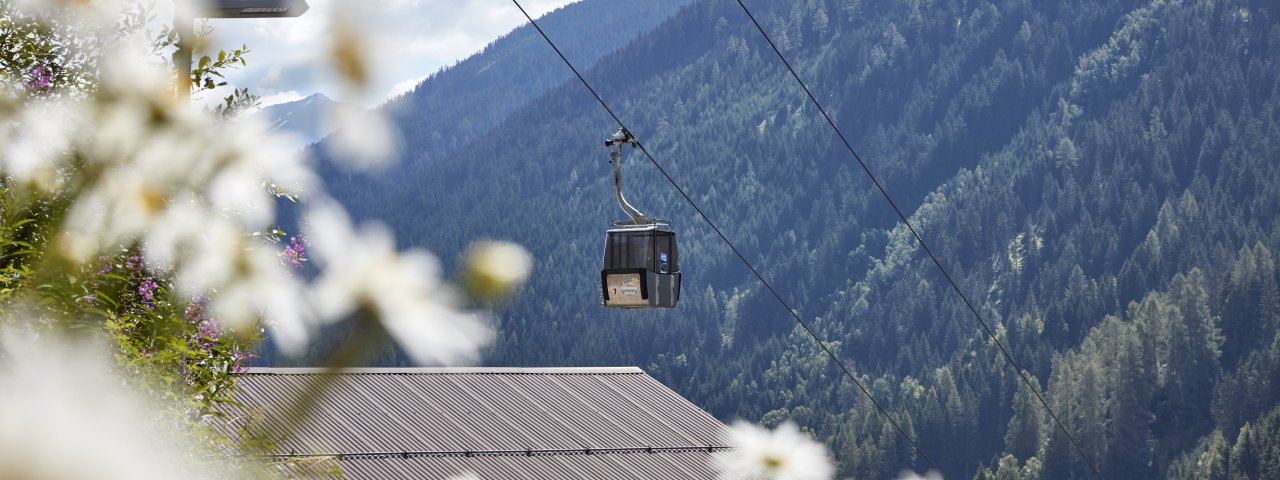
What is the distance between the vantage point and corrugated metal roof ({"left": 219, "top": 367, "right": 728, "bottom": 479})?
22828 mm

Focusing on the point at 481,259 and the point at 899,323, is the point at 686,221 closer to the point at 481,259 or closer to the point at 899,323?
the point at 899,323

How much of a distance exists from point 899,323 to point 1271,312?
40.6m

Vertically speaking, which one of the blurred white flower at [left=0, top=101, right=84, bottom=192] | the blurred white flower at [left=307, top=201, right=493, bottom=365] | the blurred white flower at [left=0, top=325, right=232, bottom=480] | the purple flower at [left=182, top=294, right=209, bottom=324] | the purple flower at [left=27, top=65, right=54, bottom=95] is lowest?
the blurred white flower at [left=0, top=325, right=232, bottom=480]

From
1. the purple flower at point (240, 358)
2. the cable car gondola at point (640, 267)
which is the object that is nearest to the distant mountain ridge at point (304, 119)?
the purple flower at point (240, 358)

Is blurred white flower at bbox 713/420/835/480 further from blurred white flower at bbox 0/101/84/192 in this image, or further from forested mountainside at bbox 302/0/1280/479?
forested mountainside at bbox 302/0/1280/479

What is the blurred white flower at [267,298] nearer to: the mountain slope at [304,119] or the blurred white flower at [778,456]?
the mountain slope at [304,119]

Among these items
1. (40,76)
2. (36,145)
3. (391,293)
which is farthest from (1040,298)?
(391,293)

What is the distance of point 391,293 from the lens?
535 millimetres

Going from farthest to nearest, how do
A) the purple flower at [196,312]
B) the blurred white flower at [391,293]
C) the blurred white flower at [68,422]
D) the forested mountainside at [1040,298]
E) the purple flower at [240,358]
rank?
the forested mountainside at [1040,298]
the purple flower at [240,358]
the purple flower at [196,312]
the blurred white flower at [391,293]
the blurred white flower at [68,422]

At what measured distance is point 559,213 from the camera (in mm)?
188375

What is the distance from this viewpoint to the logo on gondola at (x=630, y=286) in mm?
14875

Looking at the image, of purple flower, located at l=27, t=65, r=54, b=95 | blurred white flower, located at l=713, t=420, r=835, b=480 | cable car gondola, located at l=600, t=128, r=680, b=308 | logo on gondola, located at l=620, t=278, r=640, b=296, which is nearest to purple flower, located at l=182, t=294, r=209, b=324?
blurred white flower, located at l=713, t=420, r=835, b=480

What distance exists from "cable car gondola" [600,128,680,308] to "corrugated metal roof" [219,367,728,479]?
6.77 meters

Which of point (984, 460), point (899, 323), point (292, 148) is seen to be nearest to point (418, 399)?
point (292, 148)
